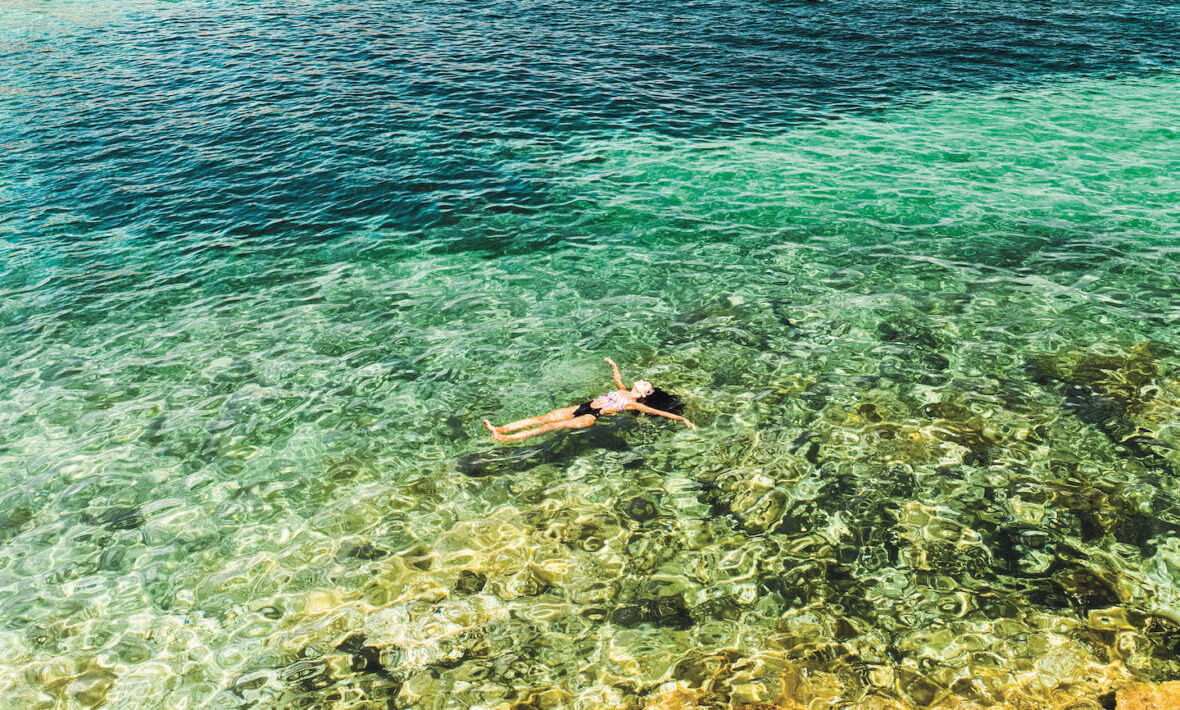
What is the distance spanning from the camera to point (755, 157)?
2725 cm

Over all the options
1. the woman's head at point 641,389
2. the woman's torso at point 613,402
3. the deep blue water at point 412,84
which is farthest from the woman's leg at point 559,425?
the deep blue water at point 412,84

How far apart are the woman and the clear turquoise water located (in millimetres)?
337

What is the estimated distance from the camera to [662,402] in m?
14.5

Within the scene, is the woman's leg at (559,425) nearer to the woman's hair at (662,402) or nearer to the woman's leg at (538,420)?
the woman's leg at (538,420)

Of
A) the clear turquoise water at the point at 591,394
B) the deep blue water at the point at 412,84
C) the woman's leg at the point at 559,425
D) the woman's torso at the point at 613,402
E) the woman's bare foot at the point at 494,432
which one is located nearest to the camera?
the clear turquoise water at the point at 591,394

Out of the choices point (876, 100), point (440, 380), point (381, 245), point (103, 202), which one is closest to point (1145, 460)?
point (440, 380)

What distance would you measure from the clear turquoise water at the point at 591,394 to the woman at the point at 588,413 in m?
0.34

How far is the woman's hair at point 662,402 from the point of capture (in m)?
14.4

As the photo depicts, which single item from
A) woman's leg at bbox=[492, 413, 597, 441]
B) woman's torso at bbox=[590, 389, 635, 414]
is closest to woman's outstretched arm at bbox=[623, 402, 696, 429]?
woman's torso at bbox=[590, 389, 635, 414]

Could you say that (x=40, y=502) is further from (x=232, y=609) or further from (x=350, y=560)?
(x=350, y=560)

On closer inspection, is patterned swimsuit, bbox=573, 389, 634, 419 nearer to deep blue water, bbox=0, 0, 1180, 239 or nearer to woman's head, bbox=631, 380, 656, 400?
woman's head, bbox=631, 380, 656, 400

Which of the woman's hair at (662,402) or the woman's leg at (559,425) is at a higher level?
the woman's hair at (662,402)

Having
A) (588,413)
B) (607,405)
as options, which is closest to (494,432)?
(588,413)

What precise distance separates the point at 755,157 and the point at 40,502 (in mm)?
25239
